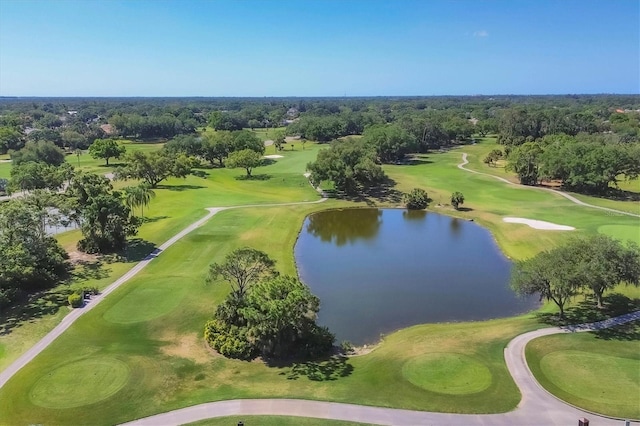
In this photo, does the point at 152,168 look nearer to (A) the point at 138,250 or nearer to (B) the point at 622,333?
(A) the point at 138,250

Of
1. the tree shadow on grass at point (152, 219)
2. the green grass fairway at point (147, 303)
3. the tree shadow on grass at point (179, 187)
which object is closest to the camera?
the green grass fairway at point (147, 303)

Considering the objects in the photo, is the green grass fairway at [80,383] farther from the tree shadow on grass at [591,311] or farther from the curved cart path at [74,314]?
the tree shadow on grass at [591,311]

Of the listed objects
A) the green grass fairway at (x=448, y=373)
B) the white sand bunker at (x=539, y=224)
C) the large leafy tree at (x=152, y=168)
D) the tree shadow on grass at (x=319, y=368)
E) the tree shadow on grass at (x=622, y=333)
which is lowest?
the tree shadow on grass at (x=319, y=368)

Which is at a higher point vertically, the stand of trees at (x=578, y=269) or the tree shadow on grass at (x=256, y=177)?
the stand of trees at (x=578, y=269)

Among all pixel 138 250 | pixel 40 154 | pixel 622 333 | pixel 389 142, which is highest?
pixel 389 142

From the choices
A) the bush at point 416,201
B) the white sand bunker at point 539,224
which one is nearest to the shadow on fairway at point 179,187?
the bush at point 416,201

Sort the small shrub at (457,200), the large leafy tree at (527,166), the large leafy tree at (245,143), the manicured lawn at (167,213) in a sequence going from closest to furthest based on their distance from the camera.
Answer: the manicured lawn at (167,213) < the small shrub at (457,200) < the large leafy tree at (527,166) < the large leafy tree at (245,143)

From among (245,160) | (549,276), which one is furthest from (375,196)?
(549,276)

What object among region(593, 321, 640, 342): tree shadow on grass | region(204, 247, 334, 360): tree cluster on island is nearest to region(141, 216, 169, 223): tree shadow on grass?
region(204, 247, 334, 360): tree cluster on island
